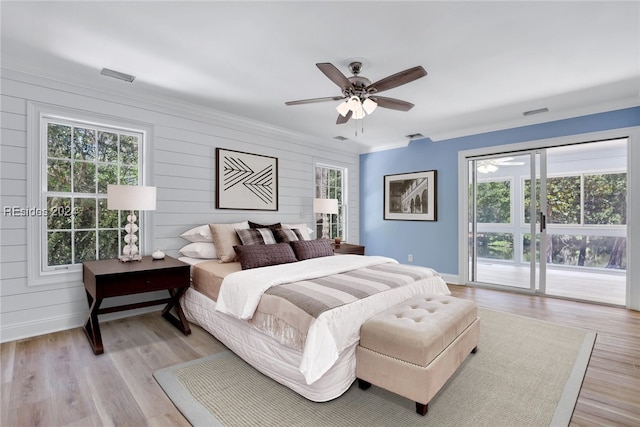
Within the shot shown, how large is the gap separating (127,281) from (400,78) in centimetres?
285

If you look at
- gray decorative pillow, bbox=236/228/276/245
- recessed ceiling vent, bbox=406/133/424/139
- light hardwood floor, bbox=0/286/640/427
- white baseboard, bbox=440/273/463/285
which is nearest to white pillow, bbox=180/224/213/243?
gray decorative pillow, bbox=236/228/276/245

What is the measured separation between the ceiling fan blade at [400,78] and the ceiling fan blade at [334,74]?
0.75 feet

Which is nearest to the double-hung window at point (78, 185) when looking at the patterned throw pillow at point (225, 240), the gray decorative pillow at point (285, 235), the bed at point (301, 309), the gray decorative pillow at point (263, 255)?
the patterned throw pillow at point (225, 240)

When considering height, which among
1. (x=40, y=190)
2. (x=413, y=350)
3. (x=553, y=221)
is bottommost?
(x=413, y=350)

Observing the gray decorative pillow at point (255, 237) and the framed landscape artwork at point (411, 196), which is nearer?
the gray decorative pillow at point (255, 237)

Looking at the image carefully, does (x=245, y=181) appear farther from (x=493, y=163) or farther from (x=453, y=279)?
(x=493, y=163)

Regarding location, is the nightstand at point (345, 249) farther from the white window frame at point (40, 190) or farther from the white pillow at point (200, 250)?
the white window frame at point (40, 190)

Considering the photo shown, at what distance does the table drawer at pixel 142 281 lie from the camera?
2.61 m

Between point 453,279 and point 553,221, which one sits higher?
point 553,221

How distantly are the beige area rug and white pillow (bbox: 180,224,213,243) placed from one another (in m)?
1.55

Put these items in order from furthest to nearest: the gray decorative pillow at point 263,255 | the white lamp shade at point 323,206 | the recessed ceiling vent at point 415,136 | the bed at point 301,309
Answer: the recessed ceiling vent at point 415,136 → the white lamp shade at point 323,206 → the gray decorative pillow at point 263,255 → the bed at point 301,309

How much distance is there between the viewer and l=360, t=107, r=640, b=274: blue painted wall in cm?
411

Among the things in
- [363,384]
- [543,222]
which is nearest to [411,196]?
[543,222]

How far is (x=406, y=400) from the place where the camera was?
6.52 ft
